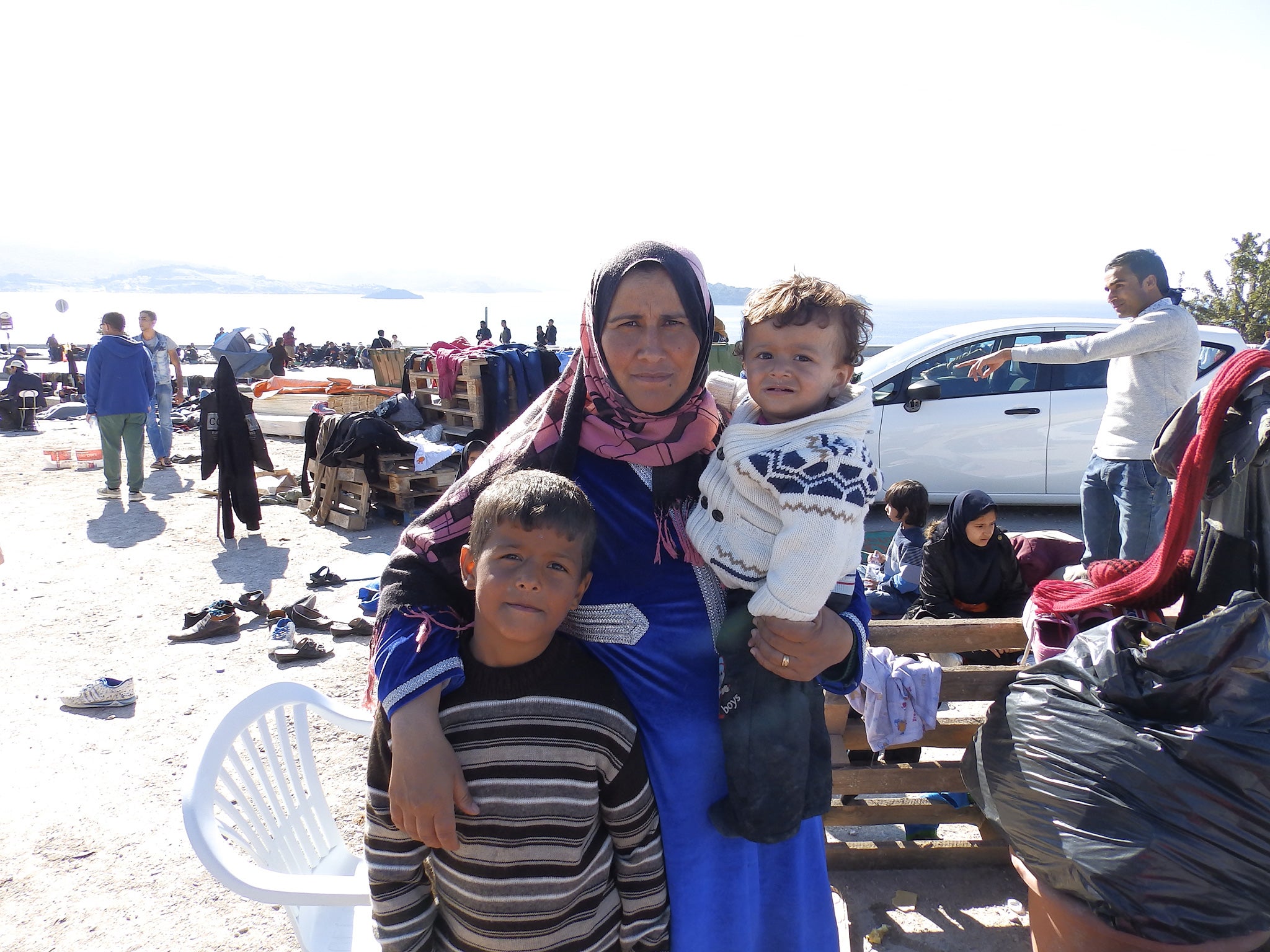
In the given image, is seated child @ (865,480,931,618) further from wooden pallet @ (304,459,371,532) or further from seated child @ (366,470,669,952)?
wooden pallet @ (304,459,371,532)

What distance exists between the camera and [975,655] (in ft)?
12.5

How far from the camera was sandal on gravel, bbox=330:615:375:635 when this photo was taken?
5.29m

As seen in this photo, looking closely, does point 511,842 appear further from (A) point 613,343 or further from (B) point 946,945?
(B) point 946,945

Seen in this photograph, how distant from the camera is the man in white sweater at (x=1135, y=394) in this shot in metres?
4.09

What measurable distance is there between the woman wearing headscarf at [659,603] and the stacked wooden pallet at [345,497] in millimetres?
6824

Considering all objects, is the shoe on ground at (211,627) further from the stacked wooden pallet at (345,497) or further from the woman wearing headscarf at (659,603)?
the woman wearing headscarf at (659,603)

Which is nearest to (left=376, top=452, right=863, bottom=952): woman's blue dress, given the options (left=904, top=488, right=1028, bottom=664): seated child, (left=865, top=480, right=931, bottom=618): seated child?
(left=904, top=488, right=1028, bottom=664): seated child

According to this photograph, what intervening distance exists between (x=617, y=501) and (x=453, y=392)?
24.7ft

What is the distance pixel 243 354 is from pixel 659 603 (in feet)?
86.8

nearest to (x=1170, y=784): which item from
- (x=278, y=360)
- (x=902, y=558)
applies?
(x=902, y=558)

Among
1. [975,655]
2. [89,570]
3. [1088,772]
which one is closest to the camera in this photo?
[1088,772]

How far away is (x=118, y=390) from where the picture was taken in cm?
859

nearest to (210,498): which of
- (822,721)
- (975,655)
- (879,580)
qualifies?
(879,580)

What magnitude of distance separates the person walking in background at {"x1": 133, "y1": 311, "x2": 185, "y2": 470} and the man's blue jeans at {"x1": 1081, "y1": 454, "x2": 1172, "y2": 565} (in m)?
10.8
